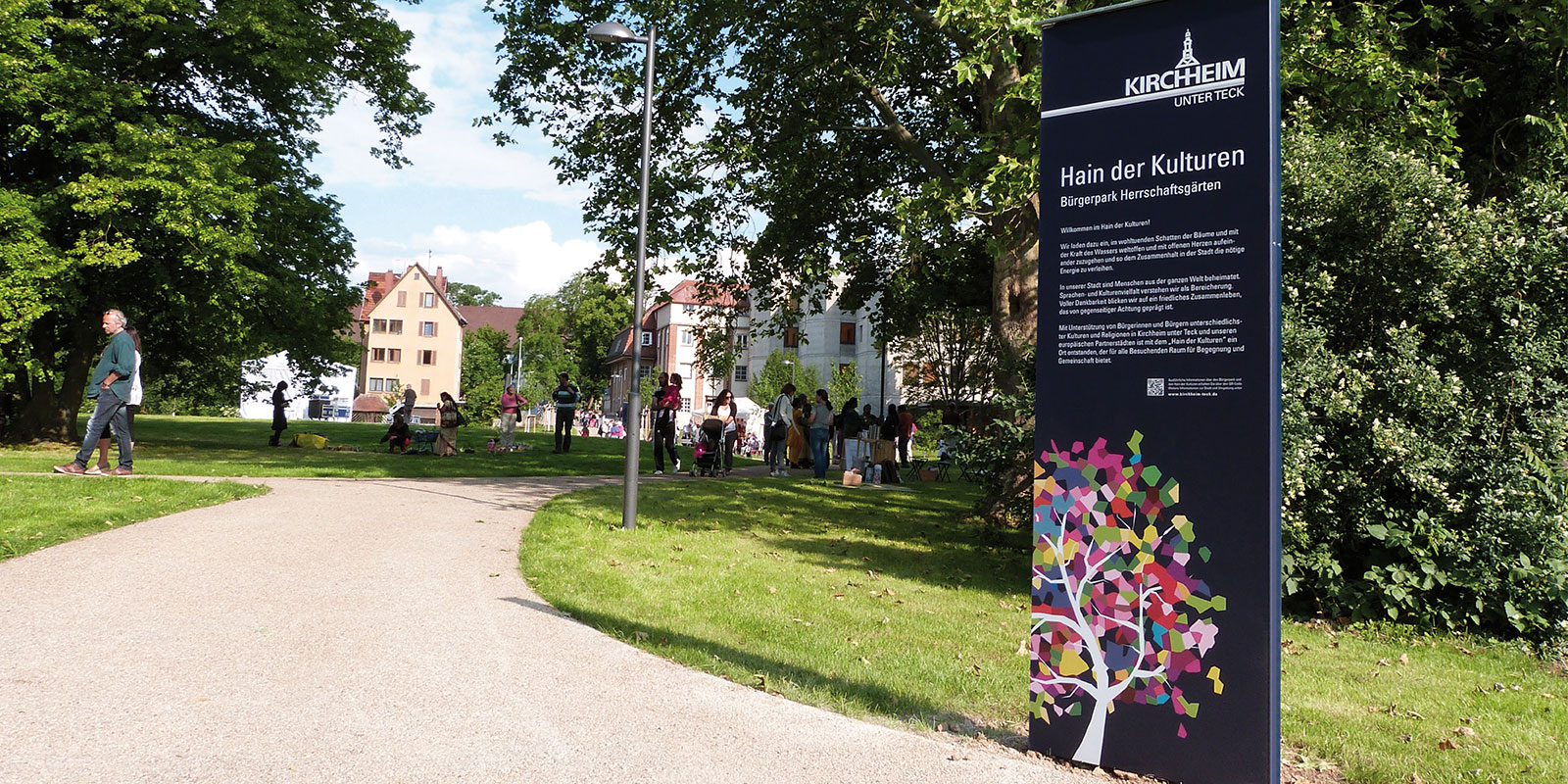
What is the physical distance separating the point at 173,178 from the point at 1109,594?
19582 millimetres

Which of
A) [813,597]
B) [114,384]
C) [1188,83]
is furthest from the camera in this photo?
[114,384]

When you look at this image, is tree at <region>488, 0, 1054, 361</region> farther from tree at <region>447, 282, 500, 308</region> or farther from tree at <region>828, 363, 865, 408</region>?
tree at <region>447, 282, 500, 308</region>

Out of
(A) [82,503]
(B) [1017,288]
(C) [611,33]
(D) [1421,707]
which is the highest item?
(C) [611,33]

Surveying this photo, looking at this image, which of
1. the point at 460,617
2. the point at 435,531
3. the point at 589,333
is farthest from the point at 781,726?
the point at 589,333

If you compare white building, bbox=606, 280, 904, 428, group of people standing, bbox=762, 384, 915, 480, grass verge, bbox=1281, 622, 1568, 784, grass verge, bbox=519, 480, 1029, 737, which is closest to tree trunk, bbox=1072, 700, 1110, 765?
grass verge, bbox=519, 480, 1029, 737

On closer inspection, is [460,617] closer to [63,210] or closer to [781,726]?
[781,726]

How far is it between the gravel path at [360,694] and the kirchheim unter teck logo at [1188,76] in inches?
111

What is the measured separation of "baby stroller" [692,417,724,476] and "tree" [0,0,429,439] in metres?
9.22

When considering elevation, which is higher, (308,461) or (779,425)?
(779,425)

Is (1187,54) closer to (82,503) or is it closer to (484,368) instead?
(82,503)

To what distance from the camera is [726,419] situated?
66.9 ft

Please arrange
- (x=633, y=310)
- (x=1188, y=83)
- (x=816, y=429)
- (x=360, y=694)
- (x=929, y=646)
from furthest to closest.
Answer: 1. (x=816, y=429)
2. (x=633, y=310)
3. (x=929, y=646)
4. (x=360, y=694)
5. (x=1188, y=83)

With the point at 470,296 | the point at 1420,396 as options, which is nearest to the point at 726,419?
the point at 1420,396

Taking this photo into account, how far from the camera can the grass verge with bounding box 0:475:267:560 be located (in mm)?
8298
